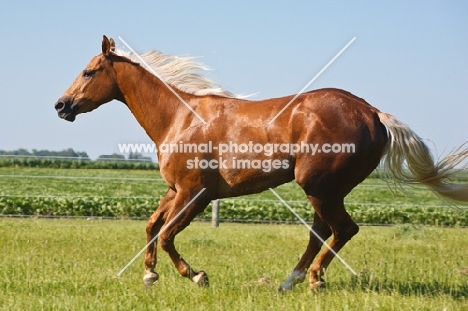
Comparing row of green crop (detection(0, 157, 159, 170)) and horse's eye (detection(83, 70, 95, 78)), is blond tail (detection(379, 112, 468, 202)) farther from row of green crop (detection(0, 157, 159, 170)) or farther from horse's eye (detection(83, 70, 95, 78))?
row of green crop (detection(0, 157, 159, 170))

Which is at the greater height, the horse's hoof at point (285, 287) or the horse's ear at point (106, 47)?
the horse's ear at point (106, 47)

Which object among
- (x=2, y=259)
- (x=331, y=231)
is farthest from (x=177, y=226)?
(x=2, y=259)

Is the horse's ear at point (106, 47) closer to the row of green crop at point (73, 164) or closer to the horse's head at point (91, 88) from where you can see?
the horse's head at point (91, 88)

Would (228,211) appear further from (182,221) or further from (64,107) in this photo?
(182,221)

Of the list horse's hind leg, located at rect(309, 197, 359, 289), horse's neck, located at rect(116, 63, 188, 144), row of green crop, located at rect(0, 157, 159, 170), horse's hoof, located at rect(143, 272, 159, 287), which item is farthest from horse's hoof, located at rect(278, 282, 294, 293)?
row of green crop, located at rect(0, 157, 159, 170)

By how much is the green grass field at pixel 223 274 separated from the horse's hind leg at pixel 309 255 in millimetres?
112

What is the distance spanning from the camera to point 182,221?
20.9ft

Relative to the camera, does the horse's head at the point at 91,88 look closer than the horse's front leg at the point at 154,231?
No

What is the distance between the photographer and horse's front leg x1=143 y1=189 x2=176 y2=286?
6.59 metres

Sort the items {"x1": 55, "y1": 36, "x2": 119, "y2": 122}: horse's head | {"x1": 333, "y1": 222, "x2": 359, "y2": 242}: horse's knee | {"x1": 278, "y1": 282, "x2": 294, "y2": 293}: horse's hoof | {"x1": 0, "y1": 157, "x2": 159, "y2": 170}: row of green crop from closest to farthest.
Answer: {"x1": 278, "y1": 282, "x2": 294, "y2": 293}: horse's hoof, {"x1": 333, "y1": 222, "x2": 359, "y2": 242}: horse's knee, {"x1": 55, "y1": 36, "x2": 119, "y2": 122}: horse's head, {"x1": 0, "y1": 157, "x2": 159, "y2": 170}: row of green crop

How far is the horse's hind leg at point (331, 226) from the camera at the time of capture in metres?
6.26

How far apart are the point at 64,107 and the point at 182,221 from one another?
1.69 metres

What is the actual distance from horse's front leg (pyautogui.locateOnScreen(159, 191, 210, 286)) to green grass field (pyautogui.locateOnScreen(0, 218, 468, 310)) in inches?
4.7

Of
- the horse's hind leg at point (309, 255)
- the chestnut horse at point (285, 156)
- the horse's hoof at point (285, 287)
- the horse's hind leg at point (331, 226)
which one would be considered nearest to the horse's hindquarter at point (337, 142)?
the chestnut horse at point (285, 156)
